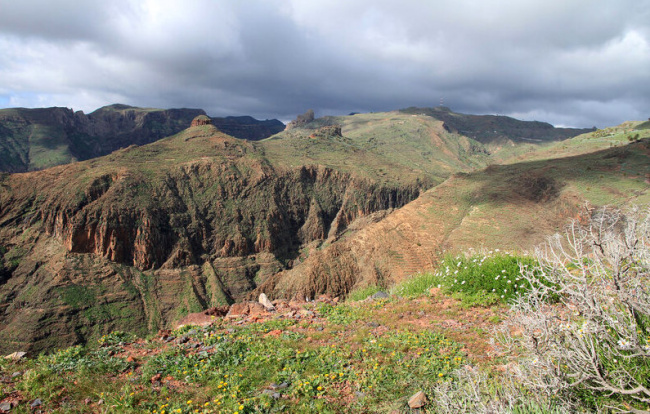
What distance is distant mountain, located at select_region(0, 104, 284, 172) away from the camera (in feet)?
427

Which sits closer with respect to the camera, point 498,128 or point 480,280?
point 480,280

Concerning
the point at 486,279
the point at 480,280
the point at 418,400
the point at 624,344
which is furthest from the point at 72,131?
the point at 624,344

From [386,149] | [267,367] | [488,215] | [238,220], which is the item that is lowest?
[238,220]

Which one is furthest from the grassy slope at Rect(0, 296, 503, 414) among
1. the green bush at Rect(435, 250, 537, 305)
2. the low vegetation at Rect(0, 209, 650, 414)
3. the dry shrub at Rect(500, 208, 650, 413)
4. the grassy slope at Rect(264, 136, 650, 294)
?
the grassy slope at Rect(264, 136, 650, 294)

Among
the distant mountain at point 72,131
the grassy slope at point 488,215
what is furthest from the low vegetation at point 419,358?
the distant mountain at point 72,131

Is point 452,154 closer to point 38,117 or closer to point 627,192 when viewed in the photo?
point 627,192

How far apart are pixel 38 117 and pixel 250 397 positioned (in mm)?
184322

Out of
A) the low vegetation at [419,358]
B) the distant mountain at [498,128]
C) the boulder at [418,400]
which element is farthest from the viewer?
the distant mountain at [498,128]

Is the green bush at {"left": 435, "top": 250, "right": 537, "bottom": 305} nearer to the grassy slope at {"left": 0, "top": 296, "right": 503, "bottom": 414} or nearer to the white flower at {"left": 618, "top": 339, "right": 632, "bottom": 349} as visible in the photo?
the grassy slope at {"left": 0, "top": 296, "right": 503, "bottom": 414}

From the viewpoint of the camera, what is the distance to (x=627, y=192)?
26.8m

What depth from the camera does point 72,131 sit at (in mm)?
153500

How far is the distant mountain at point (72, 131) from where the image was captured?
130 metres

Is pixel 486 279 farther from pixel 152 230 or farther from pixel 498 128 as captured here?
pixel 498 128

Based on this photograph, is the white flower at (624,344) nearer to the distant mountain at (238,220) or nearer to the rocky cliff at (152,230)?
the distant mountain at (238,220)
